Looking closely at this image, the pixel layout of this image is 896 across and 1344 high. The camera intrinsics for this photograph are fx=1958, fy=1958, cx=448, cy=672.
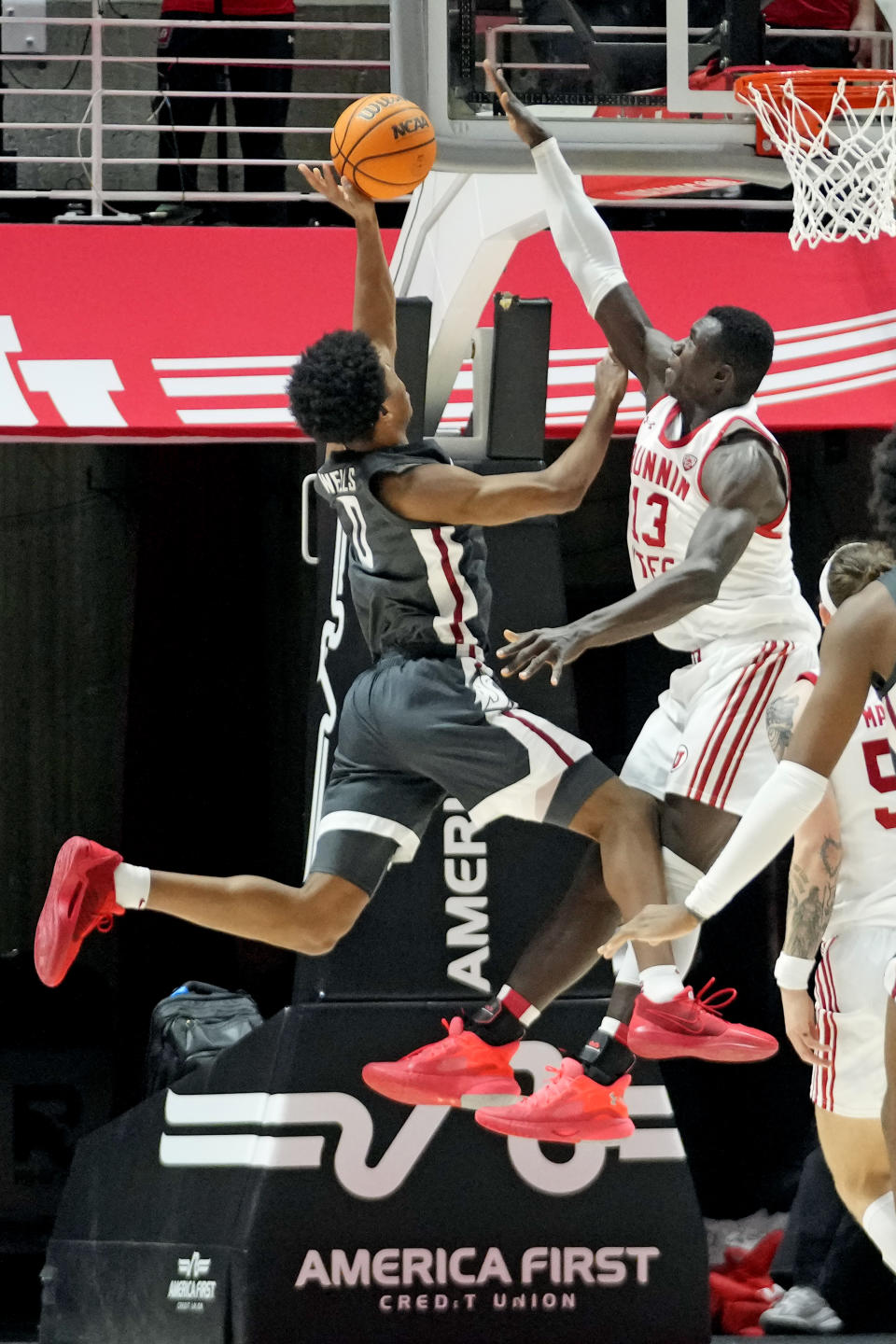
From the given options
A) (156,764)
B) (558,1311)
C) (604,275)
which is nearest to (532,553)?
(604,275)

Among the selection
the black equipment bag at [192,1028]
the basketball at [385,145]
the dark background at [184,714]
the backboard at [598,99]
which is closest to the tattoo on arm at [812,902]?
the backboard at [598,99]

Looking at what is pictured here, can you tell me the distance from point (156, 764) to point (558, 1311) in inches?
136

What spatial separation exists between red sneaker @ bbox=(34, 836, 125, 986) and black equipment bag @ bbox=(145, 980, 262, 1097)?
7.92 feet

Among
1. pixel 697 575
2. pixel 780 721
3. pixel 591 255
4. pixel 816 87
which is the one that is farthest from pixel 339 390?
pixel 816 87

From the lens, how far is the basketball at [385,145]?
190 inches

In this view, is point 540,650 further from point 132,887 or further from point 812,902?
point 132,887

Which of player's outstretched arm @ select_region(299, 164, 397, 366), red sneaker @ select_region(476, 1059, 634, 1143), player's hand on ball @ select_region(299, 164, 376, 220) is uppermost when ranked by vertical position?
player's hand on ball @ select_region(299, 164, 376, 220)

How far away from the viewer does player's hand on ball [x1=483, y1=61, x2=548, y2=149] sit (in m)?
4.79

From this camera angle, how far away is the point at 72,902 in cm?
461

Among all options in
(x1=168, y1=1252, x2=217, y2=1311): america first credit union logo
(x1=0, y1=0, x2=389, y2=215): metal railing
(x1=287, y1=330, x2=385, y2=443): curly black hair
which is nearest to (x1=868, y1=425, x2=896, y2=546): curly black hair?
(x1=287, y1=330, x2=385, y2=443): curly black hair

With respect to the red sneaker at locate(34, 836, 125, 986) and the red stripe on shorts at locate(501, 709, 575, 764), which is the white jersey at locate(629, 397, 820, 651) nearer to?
the red stripe on shorts at locate(501, 709, 575, 764)

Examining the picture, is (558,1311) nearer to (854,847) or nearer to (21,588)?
(854,847)

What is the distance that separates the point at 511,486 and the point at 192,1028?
3.47 m

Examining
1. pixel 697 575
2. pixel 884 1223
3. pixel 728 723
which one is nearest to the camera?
pixel 697 575
